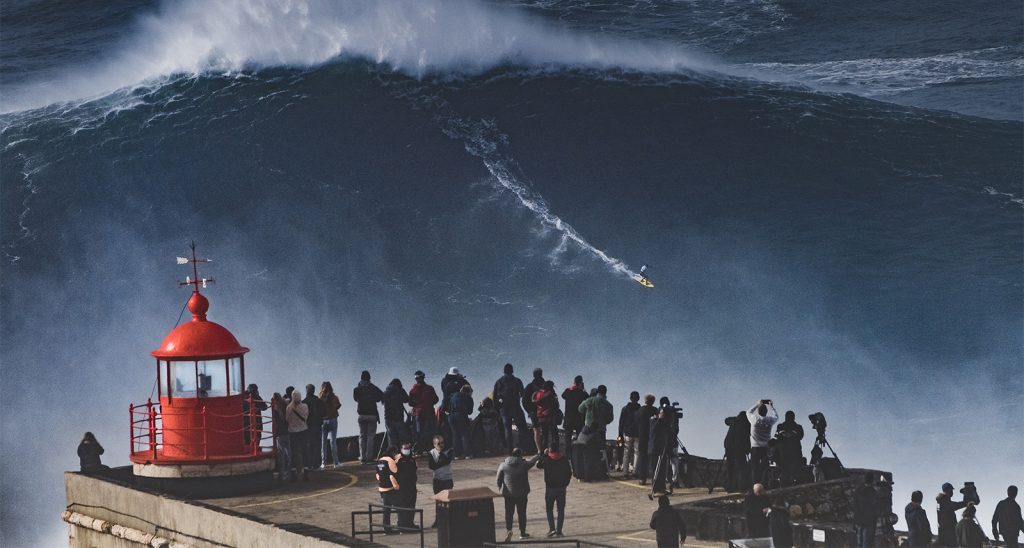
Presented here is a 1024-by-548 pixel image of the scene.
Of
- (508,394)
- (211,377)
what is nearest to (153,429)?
(211,377)

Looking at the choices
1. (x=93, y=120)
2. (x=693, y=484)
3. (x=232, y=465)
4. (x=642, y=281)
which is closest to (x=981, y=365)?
(x=642, y=281)

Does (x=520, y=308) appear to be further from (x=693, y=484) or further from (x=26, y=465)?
(x=693, y=484)

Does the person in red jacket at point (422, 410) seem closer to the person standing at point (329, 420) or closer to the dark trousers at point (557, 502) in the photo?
the person standing at point (329, 420)

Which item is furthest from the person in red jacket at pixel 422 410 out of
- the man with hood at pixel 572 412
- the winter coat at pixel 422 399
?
the man with hood at pixel 572 412

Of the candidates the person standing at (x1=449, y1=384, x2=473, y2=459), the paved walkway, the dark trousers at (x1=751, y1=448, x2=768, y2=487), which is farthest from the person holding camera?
the person standing at (x1=449, y1=384, x2=473, y2=459)

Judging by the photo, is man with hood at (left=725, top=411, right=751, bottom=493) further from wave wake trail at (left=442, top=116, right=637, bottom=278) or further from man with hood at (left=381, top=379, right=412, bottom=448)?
wave wake trail at (left=442, top=116, right=637, bottom=278)

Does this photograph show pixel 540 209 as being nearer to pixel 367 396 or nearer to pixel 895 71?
pixel 895 71
